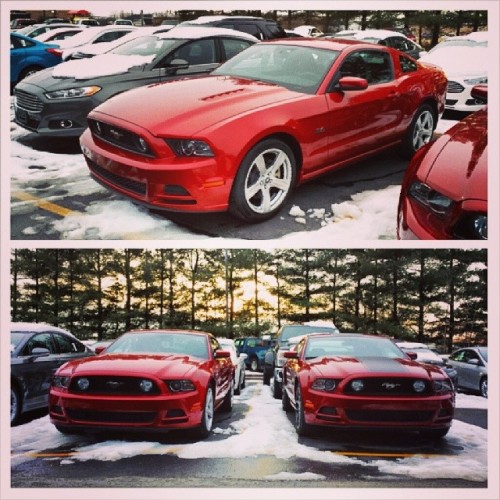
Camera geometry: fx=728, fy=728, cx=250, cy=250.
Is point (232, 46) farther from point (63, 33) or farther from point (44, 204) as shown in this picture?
point (44, 204)

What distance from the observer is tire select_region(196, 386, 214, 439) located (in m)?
3.61

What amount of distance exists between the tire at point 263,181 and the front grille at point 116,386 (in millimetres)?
956

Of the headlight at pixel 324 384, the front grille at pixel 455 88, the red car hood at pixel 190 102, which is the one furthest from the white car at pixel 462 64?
the headlight at pixel 324 384

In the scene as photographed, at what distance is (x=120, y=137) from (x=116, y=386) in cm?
121

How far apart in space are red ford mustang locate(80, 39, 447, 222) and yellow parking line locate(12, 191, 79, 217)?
0.25 meters

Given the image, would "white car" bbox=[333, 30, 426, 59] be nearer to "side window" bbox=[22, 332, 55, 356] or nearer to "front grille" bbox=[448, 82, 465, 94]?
"front grille" bbox=[448, 82, 465, 94]

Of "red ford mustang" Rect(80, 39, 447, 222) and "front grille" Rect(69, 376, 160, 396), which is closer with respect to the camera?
"red ford mustang" Rect(80, 39, 447, 222)

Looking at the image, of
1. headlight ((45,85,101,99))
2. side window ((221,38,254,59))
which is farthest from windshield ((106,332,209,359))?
side window ((221,38,254,59))

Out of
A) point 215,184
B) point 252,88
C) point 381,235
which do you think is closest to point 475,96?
point 381,235

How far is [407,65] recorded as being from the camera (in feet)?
12.2

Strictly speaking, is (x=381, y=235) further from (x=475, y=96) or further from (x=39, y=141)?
(x=39, y=141)

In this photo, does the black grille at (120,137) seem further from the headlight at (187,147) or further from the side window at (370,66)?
the side window at (370,66)

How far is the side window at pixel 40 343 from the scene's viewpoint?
3.76 metres

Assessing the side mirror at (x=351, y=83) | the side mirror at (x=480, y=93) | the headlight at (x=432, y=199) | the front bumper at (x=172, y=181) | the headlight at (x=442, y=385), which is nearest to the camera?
the headlight at (x=432, y=199)
